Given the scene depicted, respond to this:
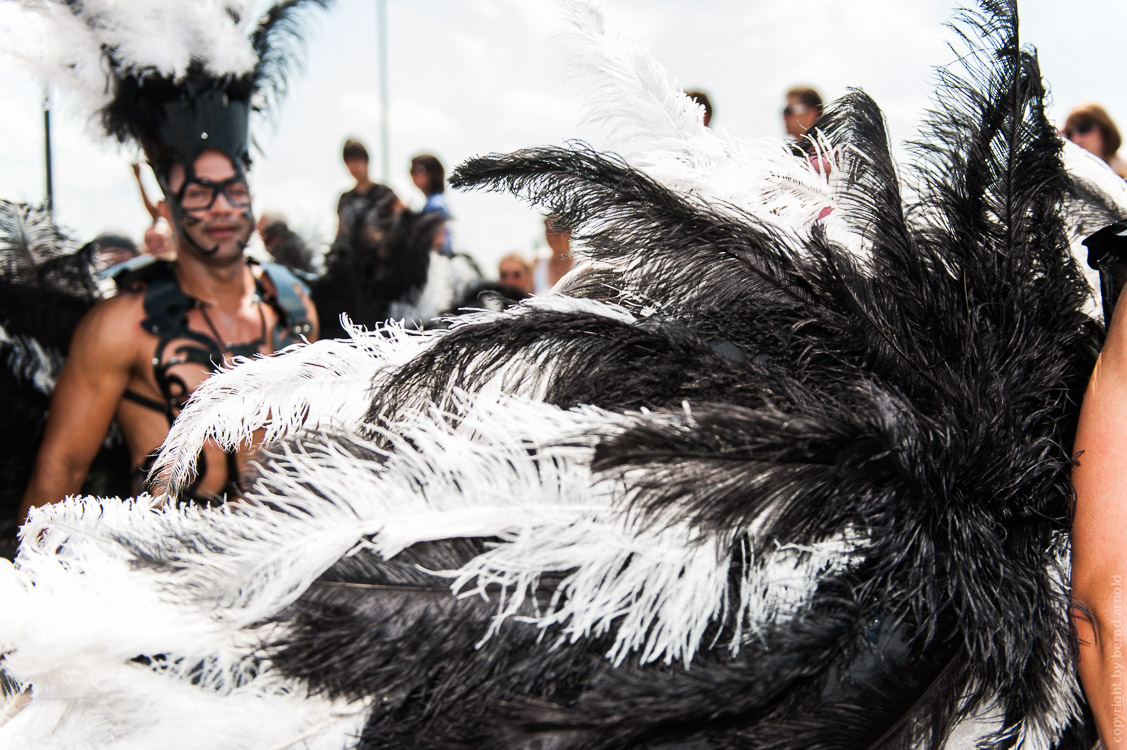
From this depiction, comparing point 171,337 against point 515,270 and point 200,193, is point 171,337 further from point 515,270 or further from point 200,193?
point 515,270

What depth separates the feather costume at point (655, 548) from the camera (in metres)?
0.85

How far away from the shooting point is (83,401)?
258 cm

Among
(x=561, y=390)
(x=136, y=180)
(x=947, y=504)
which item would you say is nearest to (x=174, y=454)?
(x=561, y=390)

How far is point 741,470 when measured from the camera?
33.8 inches

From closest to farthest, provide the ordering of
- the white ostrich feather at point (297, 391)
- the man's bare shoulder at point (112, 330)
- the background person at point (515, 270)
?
the white ostrich feather at point (297, 391) → the man's bare shoulder at point (112, 330) → the background person at point (515, 270)

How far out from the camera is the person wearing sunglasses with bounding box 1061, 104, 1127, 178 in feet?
13.1

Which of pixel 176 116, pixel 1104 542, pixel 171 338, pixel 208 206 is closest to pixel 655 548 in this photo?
pixel 1104 542

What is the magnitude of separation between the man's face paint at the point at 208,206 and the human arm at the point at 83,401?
0.32m

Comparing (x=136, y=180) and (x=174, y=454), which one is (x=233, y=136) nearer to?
(x=136, y=180)

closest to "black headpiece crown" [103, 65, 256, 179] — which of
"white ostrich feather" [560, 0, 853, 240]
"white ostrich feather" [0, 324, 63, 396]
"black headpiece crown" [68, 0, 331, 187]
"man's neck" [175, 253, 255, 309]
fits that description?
"black headpiece crown" [68, 0, 331, 187]

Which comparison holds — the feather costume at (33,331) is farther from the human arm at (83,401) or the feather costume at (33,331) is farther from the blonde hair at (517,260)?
the blonde hair at (517,260)

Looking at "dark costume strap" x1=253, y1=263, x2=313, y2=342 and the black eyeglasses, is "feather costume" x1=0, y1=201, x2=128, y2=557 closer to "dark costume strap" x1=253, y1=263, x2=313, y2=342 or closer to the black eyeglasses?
the black eyeglasses

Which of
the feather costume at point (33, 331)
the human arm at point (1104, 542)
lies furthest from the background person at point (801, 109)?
the feather costume at point (33, 331)

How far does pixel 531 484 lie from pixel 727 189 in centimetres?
57
